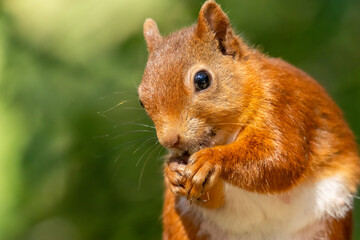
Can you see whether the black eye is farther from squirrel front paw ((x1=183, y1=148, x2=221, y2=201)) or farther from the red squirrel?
squirrel front paw ((x1=183, y1=148, x2=221, y2=201))

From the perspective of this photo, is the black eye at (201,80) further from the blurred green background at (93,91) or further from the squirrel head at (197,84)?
the blurred green background at (93,91)

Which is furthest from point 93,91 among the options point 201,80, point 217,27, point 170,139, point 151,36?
point 170,139

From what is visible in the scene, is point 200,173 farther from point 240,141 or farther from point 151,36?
point 151,36

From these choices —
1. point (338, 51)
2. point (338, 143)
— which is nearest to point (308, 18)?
point (338, 51)

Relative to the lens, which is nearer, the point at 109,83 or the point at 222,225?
the point at 222,225

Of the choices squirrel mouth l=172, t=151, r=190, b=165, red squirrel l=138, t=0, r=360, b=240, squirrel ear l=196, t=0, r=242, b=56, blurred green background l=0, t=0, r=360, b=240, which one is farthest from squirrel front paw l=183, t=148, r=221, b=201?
blurred green background l=0, t=0, r=360, b=240

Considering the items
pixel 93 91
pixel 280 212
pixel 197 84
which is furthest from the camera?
pixel 93 91

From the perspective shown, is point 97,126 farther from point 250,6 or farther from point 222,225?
point 222,225

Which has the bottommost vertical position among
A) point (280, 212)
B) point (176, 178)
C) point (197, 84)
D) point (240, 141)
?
point (280, 212)
